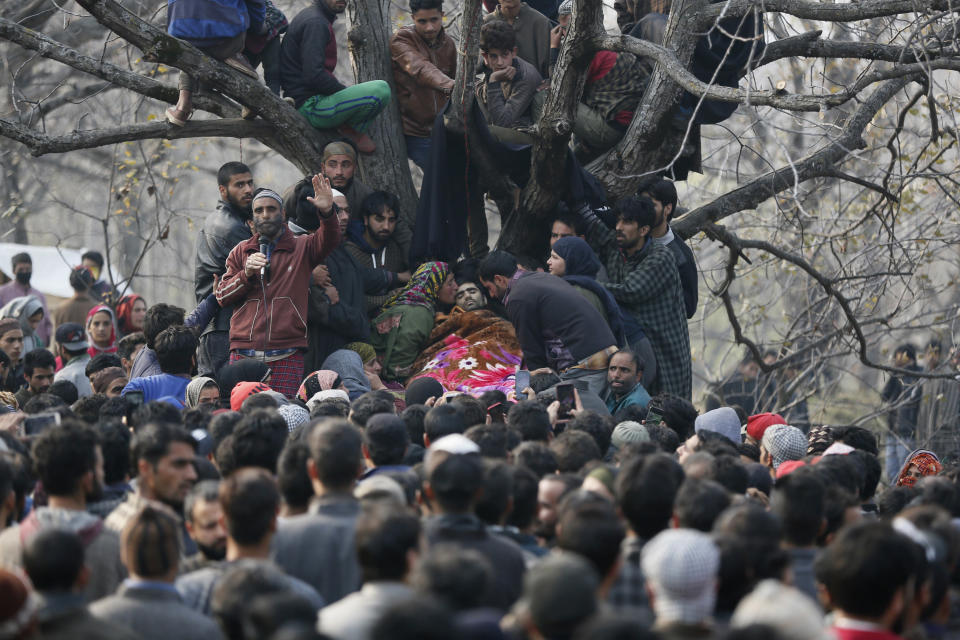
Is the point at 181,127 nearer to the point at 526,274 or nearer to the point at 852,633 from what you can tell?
the point at 526,274

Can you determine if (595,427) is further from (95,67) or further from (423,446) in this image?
(95,67)

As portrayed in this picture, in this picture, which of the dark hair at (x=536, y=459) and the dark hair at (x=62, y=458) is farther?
the dark hair at (x=536, y=459)

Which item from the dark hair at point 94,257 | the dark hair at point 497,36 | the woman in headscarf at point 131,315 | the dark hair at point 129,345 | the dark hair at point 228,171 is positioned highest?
the dark hair at point 497,36

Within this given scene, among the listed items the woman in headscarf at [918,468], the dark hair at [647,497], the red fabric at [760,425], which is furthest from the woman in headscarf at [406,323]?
the dark hair at [647,497]

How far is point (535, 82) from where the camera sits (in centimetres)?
998

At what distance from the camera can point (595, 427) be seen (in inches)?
235

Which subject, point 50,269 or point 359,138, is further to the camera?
point 50,269

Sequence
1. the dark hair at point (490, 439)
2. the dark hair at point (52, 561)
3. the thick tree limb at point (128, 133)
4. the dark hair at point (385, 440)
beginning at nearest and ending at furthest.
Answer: the dark hair at point (52, 561), the dark hair at point (385, 440), the dark hair at point (490, 439), the thick tree limb at point (128, 133)

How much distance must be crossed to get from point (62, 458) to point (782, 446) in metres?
3.65

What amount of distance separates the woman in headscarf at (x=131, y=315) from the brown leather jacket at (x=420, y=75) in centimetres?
307

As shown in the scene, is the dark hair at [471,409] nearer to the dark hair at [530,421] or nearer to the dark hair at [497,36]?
the dark hair at [530,421]

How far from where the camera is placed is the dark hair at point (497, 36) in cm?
946

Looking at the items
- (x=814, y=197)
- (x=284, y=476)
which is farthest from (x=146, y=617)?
(x=814, y=197)

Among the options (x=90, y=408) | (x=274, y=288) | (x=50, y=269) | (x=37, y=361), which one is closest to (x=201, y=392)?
(x=90, y=408)
